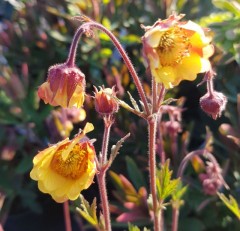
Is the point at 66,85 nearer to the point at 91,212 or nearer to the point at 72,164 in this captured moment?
the point at 72,164

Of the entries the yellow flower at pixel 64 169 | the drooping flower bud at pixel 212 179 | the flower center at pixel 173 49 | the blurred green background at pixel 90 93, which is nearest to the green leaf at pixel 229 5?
the blurred green background at pixel 90 93

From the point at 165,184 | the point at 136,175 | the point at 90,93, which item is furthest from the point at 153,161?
the point at 90,93

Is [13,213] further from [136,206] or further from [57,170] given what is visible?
[57,170]

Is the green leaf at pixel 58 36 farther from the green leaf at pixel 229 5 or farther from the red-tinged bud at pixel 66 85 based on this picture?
the red-tinged bud at pixel 66 85

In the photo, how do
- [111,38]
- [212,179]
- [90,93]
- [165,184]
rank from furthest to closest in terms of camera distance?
1. [90,93]
2. [212,179]
3. [165,184]
4. [111,38]

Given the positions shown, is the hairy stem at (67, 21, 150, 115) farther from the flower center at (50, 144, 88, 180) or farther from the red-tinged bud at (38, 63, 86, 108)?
the flower center at (50, 144, 88, 180)

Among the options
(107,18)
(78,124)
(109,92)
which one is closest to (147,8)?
(107,18)
